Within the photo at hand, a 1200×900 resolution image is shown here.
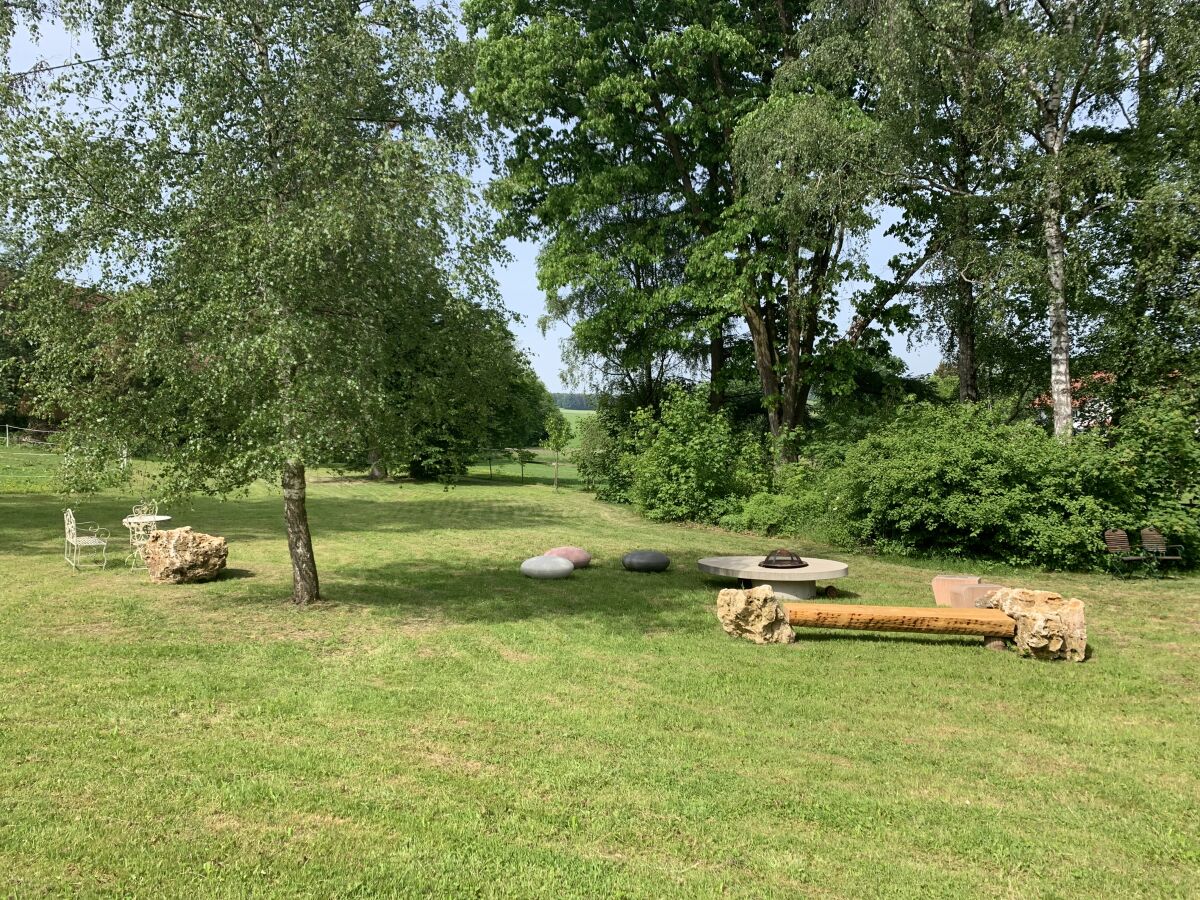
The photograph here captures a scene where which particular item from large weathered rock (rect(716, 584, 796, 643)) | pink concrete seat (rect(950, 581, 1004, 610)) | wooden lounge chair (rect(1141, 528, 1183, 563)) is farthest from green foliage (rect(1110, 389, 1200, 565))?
large weathered rock (rect(716, 584, 796, 643))

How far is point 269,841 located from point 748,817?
97.9 inches

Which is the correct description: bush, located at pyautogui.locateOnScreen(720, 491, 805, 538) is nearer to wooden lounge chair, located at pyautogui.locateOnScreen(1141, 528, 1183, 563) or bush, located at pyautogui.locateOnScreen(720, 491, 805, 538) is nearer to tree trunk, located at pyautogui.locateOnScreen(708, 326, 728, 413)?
tree trunk, located at pyautogui.locateOnScreen(708, 326, 728, 413)

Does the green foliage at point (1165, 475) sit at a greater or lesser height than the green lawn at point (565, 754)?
greater

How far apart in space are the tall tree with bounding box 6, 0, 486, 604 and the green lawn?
2.19 meters

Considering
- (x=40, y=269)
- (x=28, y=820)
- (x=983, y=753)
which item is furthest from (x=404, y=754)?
(x=40, y=269)

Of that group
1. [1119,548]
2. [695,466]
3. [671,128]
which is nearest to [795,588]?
[1119,548]

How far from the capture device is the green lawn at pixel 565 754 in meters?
3.78

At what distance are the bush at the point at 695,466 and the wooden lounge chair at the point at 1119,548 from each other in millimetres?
8523

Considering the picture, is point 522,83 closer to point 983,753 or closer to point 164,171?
point 164,171

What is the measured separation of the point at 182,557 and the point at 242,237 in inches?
207

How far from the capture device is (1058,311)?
14570 mm

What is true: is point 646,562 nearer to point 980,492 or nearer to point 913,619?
point 913,619

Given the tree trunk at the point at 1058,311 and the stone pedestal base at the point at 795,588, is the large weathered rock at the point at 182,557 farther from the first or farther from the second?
the tree trunk at the point at 1058,311

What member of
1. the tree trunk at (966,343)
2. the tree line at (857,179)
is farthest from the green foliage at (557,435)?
the tree trunk at (966,343)
